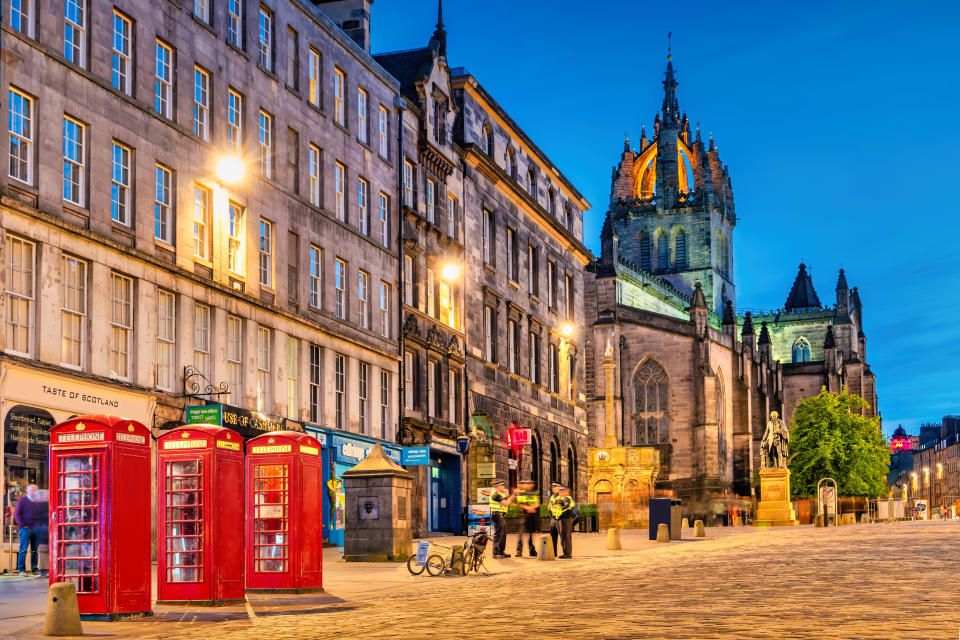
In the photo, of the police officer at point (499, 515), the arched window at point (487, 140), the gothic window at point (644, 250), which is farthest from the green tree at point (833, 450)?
the police officer at point (499, 515)

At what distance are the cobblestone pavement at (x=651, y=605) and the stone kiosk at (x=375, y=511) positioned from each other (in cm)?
307

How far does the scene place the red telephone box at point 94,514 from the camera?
15.6 metres

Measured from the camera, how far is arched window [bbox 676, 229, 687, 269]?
127062mm

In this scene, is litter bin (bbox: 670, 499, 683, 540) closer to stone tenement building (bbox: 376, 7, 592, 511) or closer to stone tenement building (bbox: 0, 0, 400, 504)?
stone tenement building (bbox: 376, 7, 592, 511)

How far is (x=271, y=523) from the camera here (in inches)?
770

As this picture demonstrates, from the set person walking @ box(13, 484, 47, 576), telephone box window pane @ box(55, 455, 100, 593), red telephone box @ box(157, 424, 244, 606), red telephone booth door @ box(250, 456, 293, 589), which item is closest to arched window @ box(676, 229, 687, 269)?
person walking @ box(13, 484, 47, 576)

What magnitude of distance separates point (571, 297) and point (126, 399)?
3868 centimetres

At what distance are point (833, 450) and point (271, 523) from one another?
82154mm

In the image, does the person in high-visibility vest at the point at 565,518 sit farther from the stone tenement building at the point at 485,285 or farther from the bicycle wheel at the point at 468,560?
the stone tenement building at the point at 485,285

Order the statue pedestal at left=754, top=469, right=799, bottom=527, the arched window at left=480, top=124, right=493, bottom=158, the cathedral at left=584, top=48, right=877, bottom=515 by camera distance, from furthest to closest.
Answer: the cathedral at left=584, top=48, right=877, bottom=515
the statue pedestal at left=754, top=469, right=799, bottom=527
the arched window at left=480, top=124, right=493, bottom=158

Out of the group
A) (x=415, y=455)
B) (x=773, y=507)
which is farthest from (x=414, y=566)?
(x=773, y=507)

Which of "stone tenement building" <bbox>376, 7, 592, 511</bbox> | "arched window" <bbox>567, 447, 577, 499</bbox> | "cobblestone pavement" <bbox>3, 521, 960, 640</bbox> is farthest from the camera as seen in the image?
"arched window" <bbox>567, 447, 577, 499</bbox>

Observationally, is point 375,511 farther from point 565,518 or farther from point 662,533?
point 662,533

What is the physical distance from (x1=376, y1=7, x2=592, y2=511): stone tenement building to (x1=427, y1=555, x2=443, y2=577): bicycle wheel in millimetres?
18889
